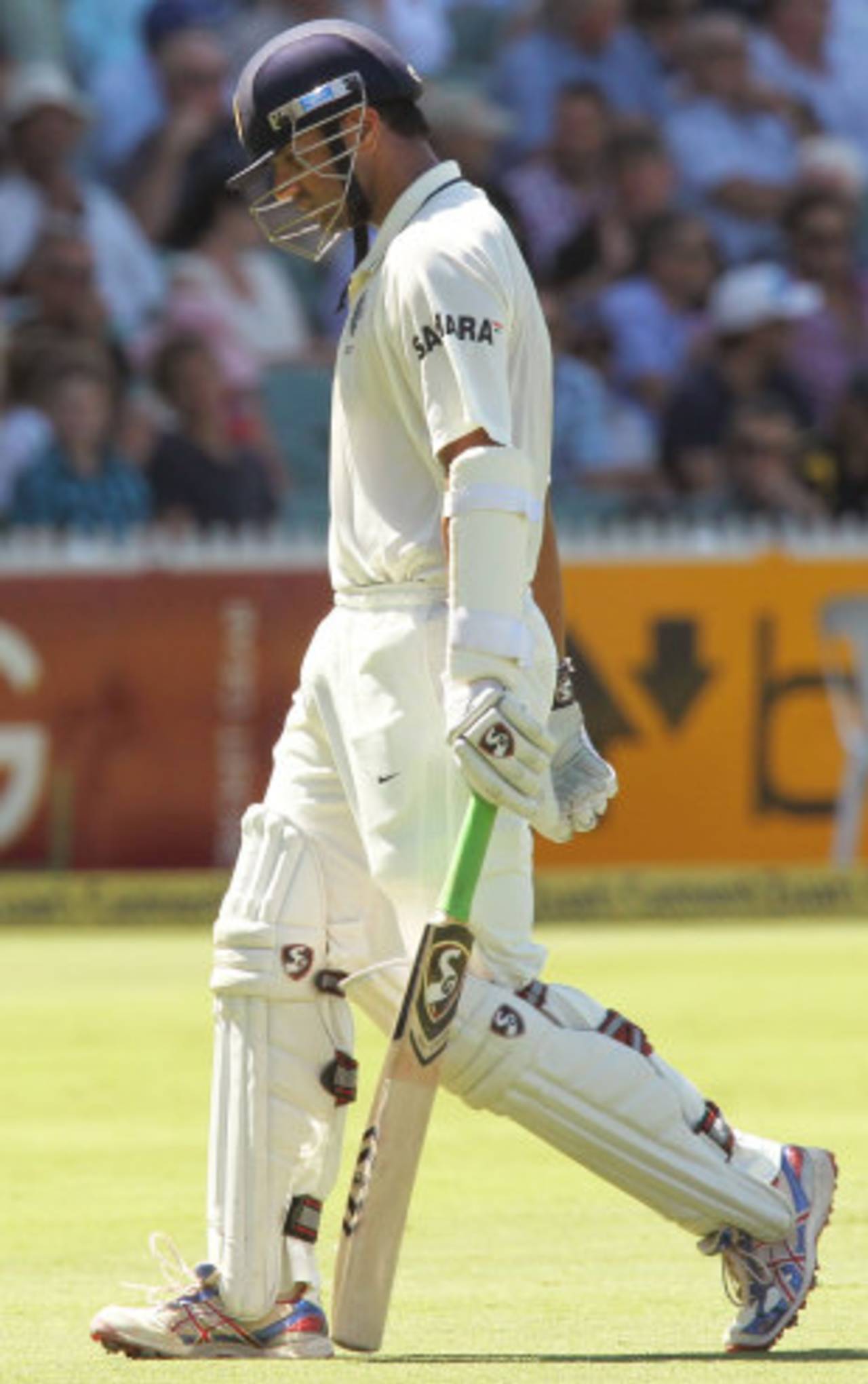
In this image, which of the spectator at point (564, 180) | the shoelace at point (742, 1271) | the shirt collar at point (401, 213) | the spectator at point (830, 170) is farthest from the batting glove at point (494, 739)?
the spectator at point (830, 170)

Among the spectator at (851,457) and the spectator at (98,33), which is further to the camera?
the spectator at (98,33)

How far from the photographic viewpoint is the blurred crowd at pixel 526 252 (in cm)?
1462

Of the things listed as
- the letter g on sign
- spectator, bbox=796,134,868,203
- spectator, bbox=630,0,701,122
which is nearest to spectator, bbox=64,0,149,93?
spectator, bbox=630,0,701,122

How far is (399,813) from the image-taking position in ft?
16.5

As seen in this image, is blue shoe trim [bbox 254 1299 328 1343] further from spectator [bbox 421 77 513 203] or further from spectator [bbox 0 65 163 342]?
spectator [bbox 421 77 513 203]

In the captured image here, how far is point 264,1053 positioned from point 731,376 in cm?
1106

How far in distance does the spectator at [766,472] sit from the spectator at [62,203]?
9.02 feet

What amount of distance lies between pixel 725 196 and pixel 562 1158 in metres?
10.2

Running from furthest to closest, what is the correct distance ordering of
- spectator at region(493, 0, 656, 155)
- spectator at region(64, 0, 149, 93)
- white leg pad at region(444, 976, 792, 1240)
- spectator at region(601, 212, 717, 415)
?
spectator at region(493, 0, 656, 155), spectator at region(64, 0, 149, 93), spectator at region(601, 212, 717, 415), white leg pad at region(444, 976, 792, 1240)

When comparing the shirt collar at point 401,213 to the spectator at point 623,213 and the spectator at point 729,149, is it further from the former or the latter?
the spectator at point 729,149

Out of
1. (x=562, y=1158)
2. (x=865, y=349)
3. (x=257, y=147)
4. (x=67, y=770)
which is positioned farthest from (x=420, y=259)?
(x=865, y=349)

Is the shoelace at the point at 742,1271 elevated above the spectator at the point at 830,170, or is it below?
below

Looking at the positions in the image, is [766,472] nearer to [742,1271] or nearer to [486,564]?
[742,1271]

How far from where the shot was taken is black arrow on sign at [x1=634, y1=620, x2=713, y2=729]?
1405 centimetres
